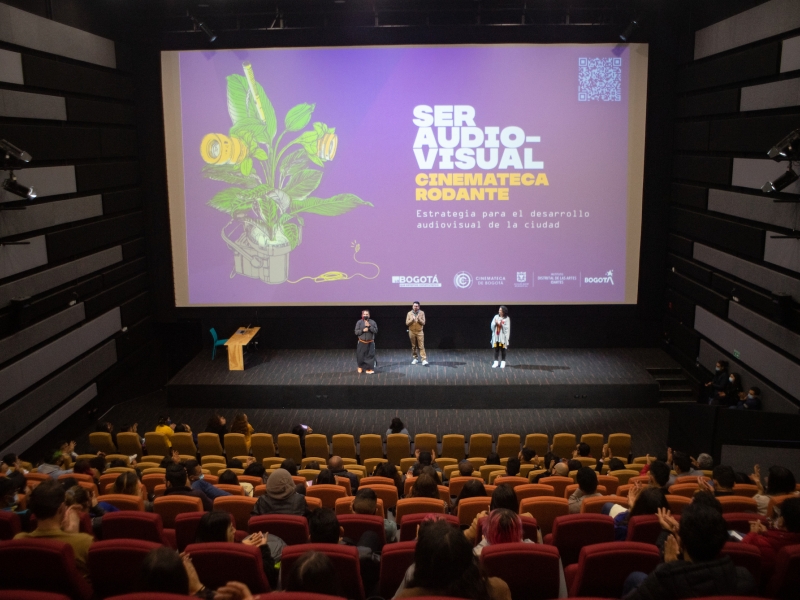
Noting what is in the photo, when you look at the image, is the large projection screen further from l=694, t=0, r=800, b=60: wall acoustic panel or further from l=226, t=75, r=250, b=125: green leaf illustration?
l=694, t=0, r=800, b=60: wall acoustic panel

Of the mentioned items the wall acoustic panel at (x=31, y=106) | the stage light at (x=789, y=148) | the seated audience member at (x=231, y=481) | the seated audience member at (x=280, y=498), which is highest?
the wall acoustic panel at (x=31, y=106)

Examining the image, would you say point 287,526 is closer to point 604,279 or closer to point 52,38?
point 52,38

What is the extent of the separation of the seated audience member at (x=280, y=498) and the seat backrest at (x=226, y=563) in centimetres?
113

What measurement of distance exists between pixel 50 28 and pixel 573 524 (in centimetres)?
912

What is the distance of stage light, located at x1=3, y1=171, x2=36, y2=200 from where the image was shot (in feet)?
26.1

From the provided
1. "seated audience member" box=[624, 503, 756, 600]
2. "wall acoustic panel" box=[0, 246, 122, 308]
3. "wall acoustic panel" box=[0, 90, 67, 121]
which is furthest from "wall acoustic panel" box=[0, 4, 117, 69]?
"seated audience member" box=[624, 503, 756, 600]

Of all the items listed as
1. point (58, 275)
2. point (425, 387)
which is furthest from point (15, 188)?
point (425, 387)

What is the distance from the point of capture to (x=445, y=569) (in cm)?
263

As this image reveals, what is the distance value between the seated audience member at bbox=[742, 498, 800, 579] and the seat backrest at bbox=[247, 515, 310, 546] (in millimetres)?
2472

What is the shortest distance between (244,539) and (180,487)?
Answer: 1690 millimetres

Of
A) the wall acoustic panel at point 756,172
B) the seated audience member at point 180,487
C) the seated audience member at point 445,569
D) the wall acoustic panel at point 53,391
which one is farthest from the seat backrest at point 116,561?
the wall acoustic panel at point 756,172

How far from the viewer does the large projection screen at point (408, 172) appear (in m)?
11.6

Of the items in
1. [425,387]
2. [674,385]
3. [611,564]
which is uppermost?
[611,564]

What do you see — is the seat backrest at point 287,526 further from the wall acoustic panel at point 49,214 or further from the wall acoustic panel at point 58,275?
the wall acoustic panel at point 49,214
